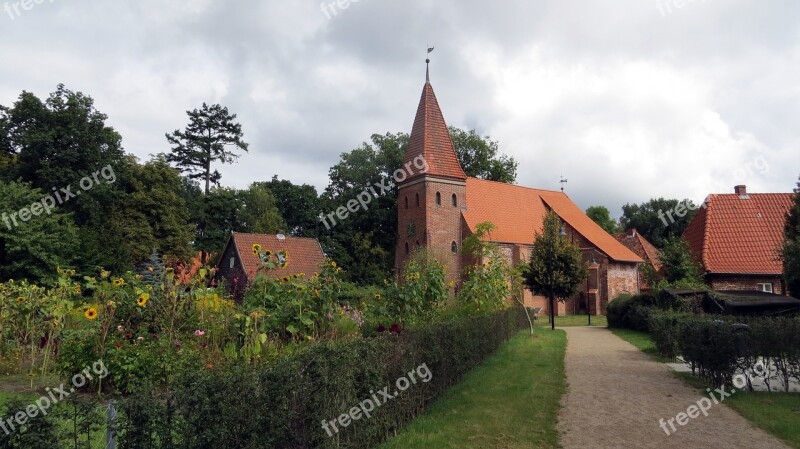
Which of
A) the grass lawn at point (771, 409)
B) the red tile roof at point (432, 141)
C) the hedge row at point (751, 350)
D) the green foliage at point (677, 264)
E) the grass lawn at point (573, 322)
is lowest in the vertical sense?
the grass lawn at point (573, 322)

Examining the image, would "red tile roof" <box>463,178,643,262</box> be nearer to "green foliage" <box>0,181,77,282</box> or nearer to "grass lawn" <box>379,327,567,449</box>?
"green foliage" <box>0,181,77,282</box>

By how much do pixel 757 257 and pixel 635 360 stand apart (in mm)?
23482

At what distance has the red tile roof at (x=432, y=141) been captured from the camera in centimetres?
3950

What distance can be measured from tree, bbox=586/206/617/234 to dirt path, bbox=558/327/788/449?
61.9m

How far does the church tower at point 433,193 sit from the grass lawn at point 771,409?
2807 centimetres

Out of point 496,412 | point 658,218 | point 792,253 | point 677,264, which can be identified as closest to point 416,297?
point 496,412

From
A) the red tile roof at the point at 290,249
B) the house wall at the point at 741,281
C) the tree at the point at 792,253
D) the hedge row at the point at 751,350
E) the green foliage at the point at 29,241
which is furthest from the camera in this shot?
the red tile roof at the point at 290,249

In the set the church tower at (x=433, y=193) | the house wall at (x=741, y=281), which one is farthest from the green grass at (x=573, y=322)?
the church tower at (x=433, y=193)

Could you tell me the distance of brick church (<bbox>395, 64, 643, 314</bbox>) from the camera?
3931 cm

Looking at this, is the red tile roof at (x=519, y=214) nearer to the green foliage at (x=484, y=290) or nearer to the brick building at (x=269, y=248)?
the brick building at (x=269, y=248)

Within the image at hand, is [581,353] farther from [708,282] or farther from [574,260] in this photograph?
[708,282]

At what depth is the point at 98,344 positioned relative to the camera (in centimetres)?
754

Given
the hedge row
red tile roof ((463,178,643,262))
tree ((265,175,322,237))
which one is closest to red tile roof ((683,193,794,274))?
red tile roof ((463,178,643,262))

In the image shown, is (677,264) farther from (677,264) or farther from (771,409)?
(771,409)
